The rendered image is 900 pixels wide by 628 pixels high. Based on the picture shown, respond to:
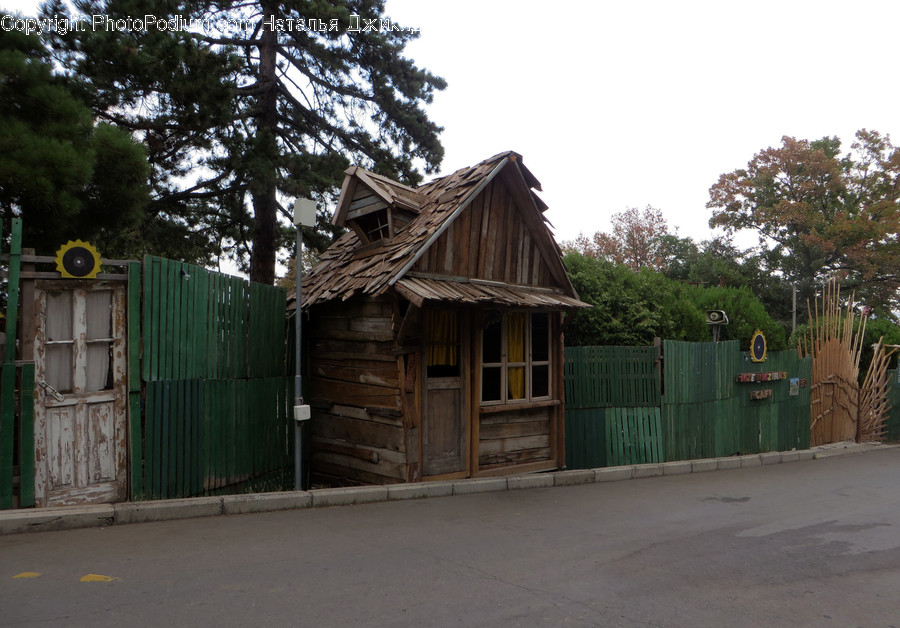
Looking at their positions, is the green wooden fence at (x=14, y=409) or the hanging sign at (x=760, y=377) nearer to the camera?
the green wooden fence at (x=14, y=409)

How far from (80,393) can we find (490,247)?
5.78 meters

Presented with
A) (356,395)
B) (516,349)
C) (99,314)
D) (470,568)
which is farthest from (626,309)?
(99,314)

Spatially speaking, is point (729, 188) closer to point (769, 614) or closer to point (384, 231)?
point (384, 231)

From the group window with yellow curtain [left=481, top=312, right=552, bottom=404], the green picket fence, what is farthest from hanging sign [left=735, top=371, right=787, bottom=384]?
window with yellow curtain [left=481, top=312, right=552, bottom=404]

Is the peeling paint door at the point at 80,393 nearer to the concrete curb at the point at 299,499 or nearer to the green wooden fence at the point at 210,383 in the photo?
the green wooden fence at the point at 210,383

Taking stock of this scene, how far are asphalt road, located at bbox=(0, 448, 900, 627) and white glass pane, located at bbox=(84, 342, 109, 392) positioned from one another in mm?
1494

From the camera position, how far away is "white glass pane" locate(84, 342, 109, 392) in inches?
261

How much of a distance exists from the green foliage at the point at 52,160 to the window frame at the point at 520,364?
531 cm

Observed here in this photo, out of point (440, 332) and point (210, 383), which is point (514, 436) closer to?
point (440, 332)

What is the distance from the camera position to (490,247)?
9.77 m

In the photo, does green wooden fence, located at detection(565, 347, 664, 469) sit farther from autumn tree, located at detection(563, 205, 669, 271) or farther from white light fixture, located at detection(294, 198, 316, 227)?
autumn tree, located at detection(563, 205, 669, 271)

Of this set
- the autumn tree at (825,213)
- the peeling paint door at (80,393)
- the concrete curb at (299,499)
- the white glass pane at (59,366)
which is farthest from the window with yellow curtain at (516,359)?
the autumn tree at (825,213)

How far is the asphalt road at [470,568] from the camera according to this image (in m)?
4.28

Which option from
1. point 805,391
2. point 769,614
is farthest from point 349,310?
point 805,391
